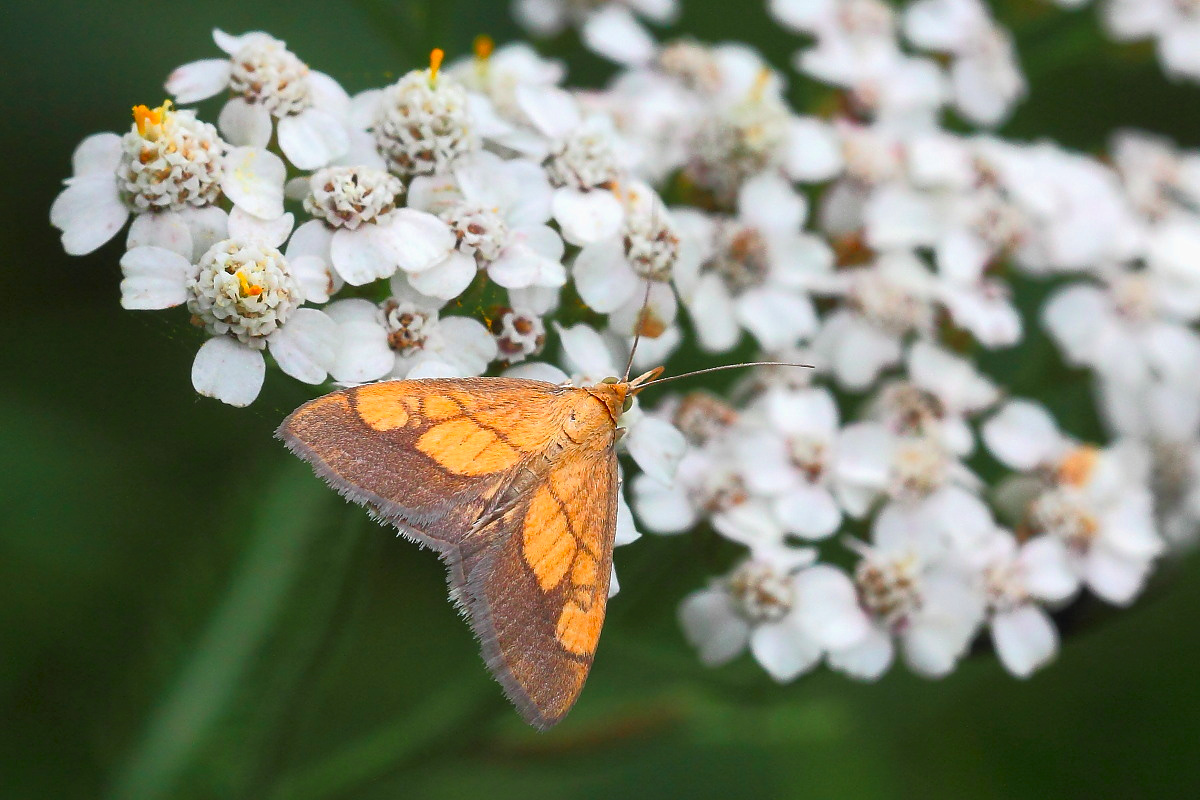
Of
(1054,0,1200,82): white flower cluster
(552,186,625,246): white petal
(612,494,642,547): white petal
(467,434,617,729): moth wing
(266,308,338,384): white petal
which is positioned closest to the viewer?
(467,434,617,729): moth wing

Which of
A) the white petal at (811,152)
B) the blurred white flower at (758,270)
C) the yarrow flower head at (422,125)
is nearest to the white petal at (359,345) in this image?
the yarrow flower head at (422,125)

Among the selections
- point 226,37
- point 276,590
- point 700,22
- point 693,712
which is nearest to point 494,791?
point 693,712

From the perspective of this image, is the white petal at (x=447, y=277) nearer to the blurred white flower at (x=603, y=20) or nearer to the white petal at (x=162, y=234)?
the white petal at (x=162, y=234)

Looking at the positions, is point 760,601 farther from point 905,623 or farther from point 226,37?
point 226,37

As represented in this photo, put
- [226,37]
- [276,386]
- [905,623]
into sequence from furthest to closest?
[905,623], [226,37], [276,386]

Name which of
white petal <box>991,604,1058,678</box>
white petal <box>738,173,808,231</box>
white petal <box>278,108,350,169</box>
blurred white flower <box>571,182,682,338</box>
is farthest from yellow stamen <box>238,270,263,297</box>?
white petal <box>991,604,1058,678</box>

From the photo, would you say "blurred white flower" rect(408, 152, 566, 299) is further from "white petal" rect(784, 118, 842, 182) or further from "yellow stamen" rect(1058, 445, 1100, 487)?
"yellow stamen" rect(1058, 445, 1100, 487)

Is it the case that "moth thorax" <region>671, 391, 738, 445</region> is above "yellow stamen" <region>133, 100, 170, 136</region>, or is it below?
below
